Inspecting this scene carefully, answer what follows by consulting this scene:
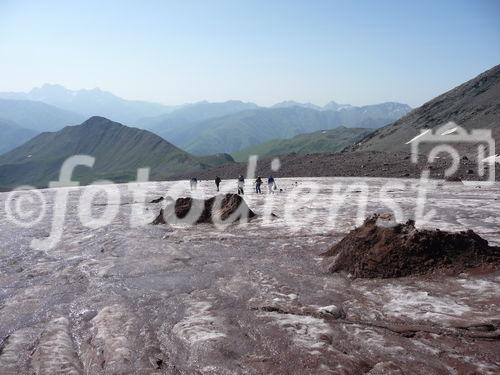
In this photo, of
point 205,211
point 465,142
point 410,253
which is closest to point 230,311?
point 410,253

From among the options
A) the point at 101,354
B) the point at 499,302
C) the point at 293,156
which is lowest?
the point at 101,354

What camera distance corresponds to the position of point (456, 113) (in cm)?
8156

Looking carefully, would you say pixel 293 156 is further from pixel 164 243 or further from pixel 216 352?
pixel 216 352

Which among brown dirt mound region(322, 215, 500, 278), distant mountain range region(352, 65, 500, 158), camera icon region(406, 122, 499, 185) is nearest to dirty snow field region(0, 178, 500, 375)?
brown dirt mound region(322, 215, 500, 278)

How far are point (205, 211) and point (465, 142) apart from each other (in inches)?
1813

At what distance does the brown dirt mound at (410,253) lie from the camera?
13078 mm

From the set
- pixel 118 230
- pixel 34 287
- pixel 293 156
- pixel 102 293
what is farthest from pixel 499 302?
pixel 293 156

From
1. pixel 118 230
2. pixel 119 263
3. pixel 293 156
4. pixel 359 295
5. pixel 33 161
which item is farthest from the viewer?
pixel 33 161

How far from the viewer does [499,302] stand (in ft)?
34.7

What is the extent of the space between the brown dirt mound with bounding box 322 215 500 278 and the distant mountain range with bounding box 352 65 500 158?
164ft

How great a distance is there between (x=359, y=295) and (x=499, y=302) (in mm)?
3465

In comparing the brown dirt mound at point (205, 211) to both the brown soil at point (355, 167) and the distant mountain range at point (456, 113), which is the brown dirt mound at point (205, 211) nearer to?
the brown soil at point (355, 167)

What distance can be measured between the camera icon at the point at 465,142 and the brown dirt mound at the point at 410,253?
88.9 feet

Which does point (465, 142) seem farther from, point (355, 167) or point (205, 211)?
point (205, 211)
